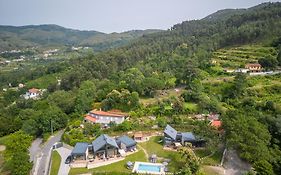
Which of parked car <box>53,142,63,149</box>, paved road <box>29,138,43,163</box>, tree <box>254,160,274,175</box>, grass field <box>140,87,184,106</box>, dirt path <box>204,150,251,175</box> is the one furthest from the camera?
grass field <box>140,87,184,106</box>

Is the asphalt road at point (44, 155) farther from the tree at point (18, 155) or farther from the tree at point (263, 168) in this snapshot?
the tree at point (263, 168)

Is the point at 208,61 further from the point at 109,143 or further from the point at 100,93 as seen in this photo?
the point at 109,143

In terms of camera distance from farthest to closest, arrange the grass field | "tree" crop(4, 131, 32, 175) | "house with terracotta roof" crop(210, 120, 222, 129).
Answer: the grass field
"house with terracotta roof" crop(210, 120, 222, 129)
"tree" crop(4, 131, 32, 175)

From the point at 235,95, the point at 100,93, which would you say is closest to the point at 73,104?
the point at 100,93

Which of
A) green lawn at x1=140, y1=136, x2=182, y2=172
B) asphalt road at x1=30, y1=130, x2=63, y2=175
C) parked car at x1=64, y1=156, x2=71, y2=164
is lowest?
asphalt road at x1=30, y1=130, x2=63, y2=175

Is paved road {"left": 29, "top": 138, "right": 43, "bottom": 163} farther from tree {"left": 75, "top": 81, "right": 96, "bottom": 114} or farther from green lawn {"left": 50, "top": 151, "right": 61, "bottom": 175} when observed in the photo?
tree {"left": 75, "top": 81, "right": 96, "bottom": 114}

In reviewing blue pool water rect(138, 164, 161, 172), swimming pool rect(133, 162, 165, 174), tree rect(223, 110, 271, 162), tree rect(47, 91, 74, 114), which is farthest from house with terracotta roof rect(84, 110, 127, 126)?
tree rect(223, 110, 271, 162)

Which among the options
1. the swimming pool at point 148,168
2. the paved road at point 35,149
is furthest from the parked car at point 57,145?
the swimming pool at point 148,168

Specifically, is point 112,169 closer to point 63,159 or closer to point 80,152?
point 80,152
